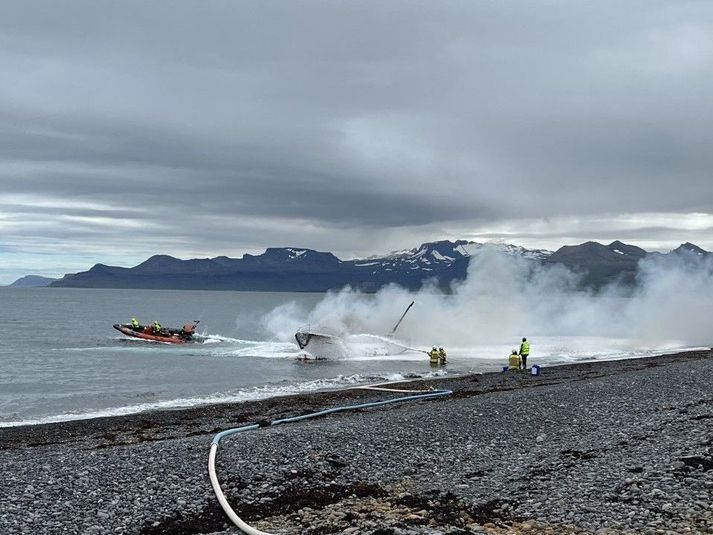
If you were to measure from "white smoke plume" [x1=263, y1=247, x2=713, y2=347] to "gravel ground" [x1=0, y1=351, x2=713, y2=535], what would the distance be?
130 ft

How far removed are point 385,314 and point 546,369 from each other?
92.1 ft

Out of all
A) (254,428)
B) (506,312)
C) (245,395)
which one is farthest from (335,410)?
(506,312)

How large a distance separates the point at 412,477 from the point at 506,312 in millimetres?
64816

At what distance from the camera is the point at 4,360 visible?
49.0m

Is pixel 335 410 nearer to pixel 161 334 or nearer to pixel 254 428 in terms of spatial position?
pixel 254 428

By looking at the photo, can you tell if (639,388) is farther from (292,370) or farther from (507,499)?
(292,370)

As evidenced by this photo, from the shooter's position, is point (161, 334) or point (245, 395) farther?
point (161, 334)

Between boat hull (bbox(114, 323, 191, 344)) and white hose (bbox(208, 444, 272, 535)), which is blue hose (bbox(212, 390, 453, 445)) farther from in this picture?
boat hull (bbox(114, 323, 191, 344))

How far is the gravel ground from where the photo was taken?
32.9ft

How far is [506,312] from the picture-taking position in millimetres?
75188

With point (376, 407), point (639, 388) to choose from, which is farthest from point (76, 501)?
point (639, 388)

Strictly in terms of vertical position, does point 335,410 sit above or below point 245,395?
above

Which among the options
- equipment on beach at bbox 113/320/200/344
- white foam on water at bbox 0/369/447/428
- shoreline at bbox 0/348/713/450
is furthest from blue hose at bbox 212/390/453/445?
equipment on beach at bbox 113/320/200/344

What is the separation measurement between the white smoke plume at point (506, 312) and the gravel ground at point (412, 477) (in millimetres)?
39702
